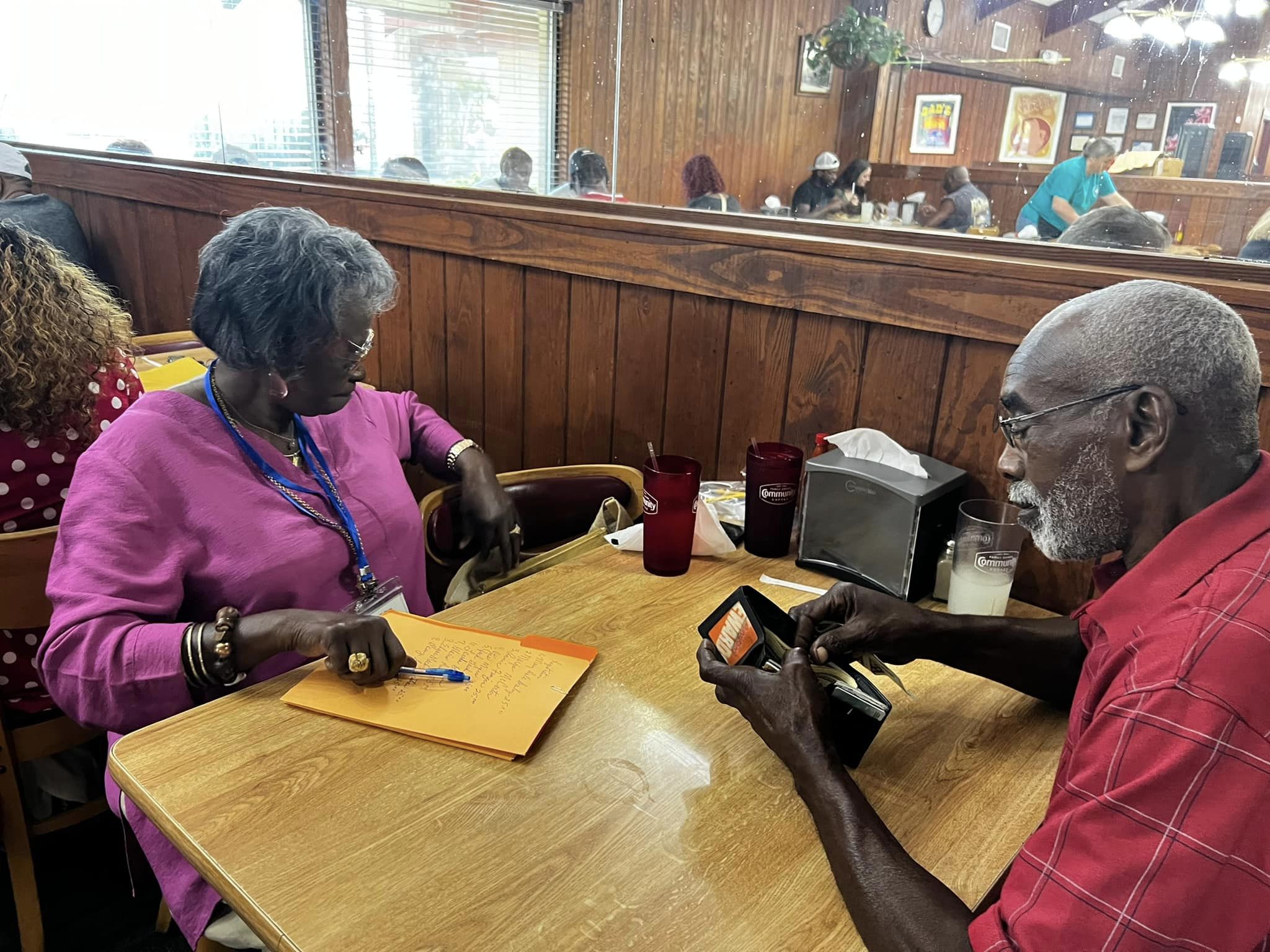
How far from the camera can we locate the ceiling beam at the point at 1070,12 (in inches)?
71.2

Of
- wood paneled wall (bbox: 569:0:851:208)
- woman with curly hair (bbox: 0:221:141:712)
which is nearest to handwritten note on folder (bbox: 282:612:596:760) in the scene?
woman with curly hair (bbox: 0:221:141:712)

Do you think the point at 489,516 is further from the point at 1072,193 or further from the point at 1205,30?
the point at 1205,30

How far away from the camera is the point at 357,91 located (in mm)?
3379

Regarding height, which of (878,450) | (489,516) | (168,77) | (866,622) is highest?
Answer: (168,77)

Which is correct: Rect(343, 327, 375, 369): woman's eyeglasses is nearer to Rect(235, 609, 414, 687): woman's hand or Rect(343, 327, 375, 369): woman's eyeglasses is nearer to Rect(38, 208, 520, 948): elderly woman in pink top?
Rect(38, 208, 520, 948): elderly woman in pink top

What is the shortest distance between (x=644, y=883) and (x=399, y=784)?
30 centimetres

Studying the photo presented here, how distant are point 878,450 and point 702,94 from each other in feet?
9.97

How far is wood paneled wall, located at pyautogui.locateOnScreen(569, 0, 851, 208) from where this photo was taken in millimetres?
2785

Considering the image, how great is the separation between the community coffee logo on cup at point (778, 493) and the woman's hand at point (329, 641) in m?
0.69

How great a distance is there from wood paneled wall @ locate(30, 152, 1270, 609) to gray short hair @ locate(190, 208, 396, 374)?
0.76 metres

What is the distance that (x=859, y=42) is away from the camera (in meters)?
2.69

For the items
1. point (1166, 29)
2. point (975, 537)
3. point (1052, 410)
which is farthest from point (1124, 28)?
point (1052, 410)

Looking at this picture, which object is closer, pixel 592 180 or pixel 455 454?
pixel 455 454

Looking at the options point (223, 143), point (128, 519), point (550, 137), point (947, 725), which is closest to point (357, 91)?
point (223, 143)
